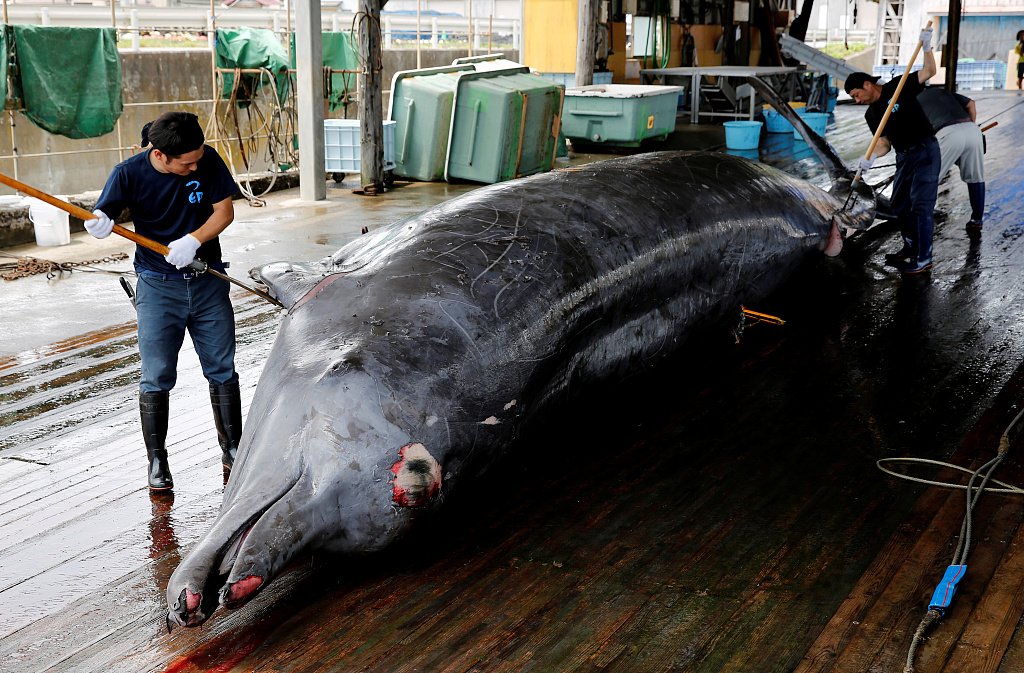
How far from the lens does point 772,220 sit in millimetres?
5371

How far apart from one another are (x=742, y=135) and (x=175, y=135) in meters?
11.5

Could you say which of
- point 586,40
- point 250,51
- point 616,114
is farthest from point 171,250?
point 586,40

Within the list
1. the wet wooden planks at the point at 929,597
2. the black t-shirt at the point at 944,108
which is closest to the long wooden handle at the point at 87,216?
the wet wooden planks at the point at 929,597

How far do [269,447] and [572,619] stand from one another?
3.75 ft

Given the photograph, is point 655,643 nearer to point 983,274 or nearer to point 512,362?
point 512,362

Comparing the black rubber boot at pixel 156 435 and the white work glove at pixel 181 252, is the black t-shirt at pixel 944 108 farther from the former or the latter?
the black rubber boot at pixel 156 435

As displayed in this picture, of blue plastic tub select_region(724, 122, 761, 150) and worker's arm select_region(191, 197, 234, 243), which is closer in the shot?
worker's arm select_region(191, 197, 234, 243)

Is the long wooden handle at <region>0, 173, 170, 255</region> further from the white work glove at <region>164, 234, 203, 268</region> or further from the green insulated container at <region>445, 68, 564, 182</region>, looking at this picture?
the green insulated container at <region>445, 68, 564, 182</region>

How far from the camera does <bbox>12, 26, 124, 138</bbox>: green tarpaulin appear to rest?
32.4ft

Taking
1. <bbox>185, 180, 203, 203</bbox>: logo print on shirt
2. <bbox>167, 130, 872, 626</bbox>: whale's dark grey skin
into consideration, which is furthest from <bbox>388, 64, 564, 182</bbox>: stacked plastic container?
<bbox>185, 180, 203, 203</bbox>: logo print on shirt

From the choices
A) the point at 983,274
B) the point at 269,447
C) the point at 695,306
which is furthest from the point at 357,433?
the point at 983,274

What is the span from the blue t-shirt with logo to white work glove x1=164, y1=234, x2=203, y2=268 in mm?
142

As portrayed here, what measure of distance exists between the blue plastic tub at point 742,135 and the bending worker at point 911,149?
6.30m

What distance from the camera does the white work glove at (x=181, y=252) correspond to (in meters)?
3.49
